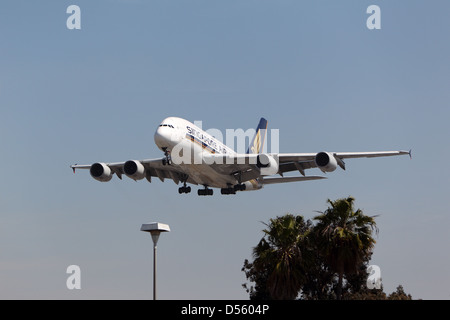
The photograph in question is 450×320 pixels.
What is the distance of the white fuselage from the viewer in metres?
46.9

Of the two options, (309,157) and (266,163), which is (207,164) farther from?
(309,157)

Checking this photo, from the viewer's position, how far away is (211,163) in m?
49.5

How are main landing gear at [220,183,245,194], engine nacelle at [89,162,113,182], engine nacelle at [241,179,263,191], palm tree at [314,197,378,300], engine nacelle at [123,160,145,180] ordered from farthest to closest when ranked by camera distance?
1. engine nacelle at [241,179,263,191]
2. main landing gear at [220,183,245,194]
3. engine nacelle at [89,162,113,182]
4. engine nacelle at [123,160,145,180]
5. palm tree at [314,197,378,300]

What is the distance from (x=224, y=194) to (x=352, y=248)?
47.9 feet

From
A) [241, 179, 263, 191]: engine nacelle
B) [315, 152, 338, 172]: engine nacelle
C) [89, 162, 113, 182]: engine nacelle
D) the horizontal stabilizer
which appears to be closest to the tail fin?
[241, 179, 263, 191]: engine nacelle

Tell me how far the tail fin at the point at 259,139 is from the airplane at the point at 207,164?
9.47m

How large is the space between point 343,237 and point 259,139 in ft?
93.4

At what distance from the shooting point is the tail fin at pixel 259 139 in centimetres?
6781

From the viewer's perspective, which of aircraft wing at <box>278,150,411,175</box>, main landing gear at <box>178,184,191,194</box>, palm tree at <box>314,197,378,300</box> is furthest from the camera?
main landing gear at <box>178,184,191,194</box>

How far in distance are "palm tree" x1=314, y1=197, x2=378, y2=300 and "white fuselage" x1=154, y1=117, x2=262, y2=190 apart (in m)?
8.97

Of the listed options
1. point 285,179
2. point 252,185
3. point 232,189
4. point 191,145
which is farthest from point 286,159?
point 191,145

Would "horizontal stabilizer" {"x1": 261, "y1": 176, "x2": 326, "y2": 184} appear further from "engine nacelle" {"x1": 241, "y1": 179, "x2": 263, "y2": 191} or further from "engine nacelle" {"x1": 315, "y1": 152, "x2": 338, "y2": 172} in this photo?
"engine nacelle" {"x1": 315, "y1": 152, "x2": 338, "y2": 172}

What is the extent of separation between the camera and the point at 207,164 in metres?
49.2
